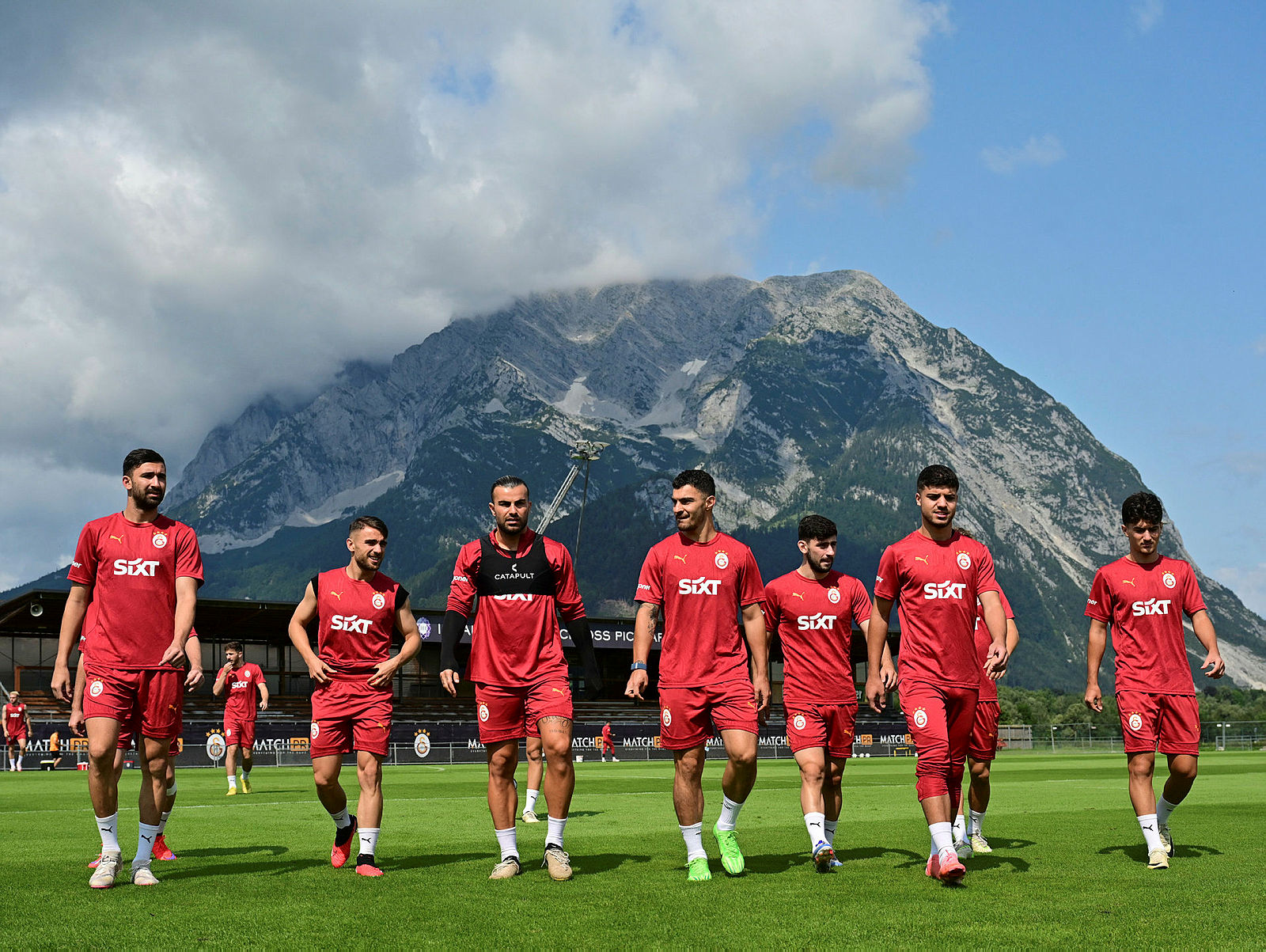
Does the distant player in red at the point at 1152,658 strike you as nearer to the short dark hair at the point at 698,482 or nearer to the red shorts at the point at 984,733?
the red shorts at the point at 984,733

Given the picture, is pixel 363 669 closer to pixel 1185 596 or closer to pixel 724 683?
pixel 724 683

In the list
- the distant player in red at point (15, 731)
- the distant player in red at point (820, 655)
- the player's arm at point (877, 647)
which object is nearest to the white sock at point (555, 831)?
the distant player in red at point (820, 655)

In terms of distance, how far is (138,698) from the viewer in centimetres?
807

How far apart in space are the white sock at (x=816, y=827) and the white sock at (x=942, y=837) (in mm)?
1105

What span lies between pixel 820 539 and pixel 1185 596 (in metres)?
2.96

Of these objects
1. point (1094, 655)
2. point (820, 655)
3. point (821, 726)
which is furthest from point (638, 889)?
point (1094, 655)

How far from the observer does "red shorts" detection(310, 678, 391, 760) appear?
8.66m

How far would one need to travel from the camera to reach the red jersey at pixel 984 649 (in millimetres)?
8664

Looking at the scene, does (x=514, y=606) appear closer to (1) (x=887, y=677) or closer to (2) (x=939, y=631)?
(1) (x=887, y=677)

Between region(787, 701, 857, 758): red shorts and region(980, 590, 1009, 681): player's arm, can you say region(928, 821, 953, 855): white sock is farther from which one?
region(787, 701, 857, 758): red shorts

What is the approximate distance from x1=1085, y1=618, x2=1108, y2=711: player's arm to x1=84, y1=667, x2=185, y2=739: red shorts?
6926 millimetres

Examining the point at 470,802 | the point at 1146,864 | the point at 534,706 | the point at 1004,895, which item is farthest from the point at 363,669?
the point at 470,802

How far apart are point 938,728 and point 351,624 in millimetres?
4323

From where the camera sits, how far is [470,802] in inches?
674
